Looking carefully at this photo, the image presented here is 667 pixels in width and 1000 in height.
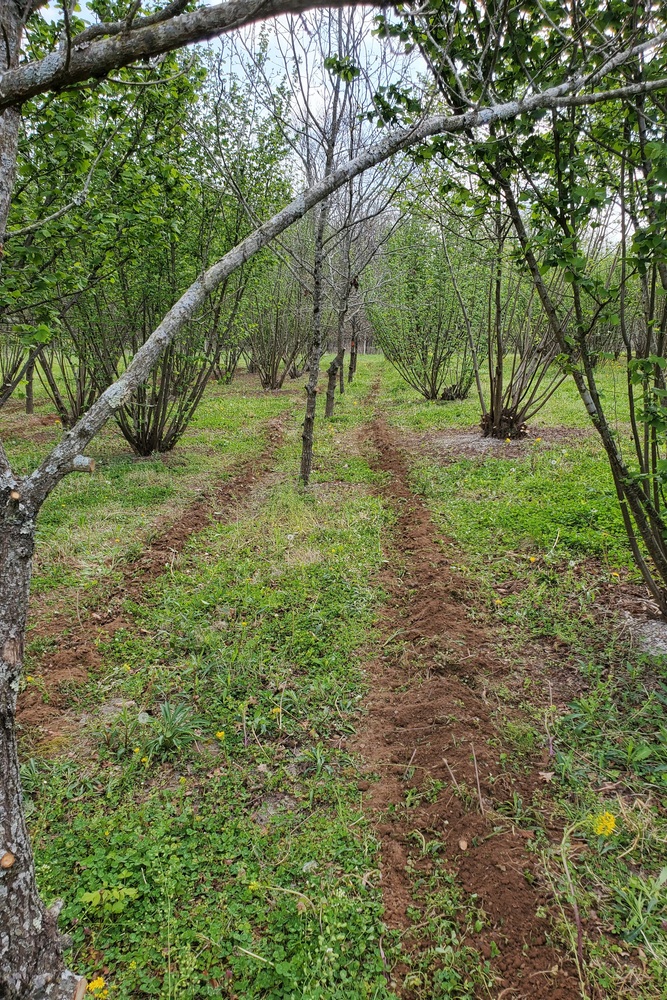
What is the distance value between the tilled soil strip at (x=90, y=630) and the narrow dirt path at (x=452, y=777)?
218cm

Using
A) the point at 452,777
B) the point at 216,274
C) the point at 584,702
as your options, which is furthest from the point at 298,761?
the point at 216,274

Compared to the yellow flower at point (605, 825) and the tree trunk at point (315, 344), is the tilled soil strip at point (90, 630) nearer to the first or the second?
the tree trunk at point (315, 344)

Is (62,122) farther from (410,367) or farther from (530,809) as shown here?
(410,367)

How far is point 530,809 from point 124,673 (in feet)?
9.67

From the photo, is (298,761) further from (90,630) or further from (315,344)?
(315,344)

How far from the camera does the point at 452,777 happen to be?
9.11 ft

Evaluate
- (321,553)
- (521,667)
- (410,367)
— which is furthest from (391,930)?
(410,367)

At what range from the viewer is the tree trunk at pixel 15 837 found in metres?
1.54

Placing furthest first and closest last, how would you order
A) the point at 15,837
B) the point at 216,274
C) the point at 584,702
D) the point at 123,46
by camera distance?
the point at 584,702 → the point at 216,274 → the point at 15,837 → the point at 123,46

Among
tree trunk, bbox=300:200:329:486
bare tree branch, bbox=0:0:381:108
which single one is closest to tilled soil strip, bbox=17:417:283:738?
tree trunk, bbox=300:200:329:486

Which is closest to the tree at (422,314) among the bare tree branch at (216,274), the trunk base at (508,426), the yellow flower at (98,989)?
the trunk base at (508,426)

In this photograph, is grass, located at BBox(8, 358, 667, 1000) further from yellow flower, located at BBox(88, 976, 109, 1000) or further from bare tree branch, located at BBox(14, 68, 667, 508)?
bare tree branch, located at BBox(14, 68, 667, 508)

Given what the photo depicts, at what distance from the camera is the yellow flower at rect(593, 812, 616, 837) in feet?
7.97

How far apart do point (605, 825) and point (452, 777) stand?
769mm
